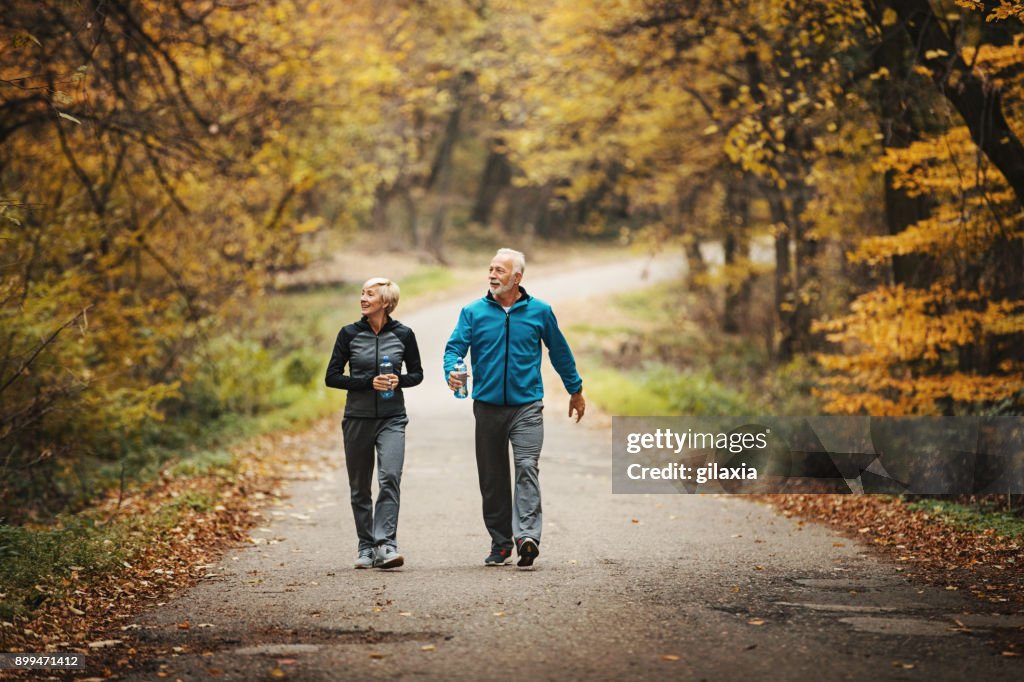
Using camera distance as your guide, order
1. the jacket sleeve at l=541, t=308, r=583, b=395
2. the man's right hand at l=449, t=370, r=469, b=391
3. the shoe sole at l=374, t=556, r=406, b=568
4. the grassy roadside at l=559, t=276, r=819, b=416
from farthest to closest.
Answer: the grassy roadside at l=559, t=276, r=819, b=416
the jacket sleeve at l=541, t=308, r=583, b=395
the shoe sole at l=374, t=556, r=406, b=568
the man's right hand at l=449, t=370, r=469, b=391

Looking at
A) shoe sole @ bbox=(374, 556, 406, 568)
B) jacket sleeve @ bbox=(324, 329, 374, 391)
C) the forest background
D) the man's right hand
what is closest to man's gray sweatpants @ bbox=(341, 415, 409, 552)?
shoe sole @ bbox=(374, 556, 406, 568)

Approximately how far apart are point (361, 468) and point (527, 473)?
119 cm

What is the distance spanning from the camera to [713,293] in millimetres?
30344

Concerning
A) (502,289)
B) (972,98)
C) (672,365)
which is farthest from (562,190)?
(502,289)

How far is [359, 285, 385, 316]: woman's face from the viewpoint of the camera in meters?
7.46

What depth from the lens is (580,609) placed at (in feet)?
20.0

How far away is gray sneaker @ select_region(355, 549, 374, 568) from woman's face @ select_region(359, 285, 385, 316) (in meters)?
1.69

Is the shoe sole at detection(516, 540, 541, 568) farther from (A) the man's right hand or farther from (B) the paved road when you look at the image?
(A) the man's right hand

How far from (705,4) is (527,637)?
1330 cm

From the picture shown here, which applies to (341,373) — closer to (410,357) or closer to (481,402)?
(410,357)

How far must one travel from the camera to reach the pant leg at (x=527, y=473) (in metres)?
7.46

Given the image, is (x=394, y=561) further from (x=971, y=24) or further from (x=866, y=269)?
(x=866, y=269)

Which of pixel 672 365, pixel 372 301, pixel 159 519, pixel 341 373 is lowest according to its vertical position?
pixel 159 519

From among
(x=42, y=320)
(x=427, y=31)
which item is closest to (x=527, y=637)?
(x=42, y=320)
